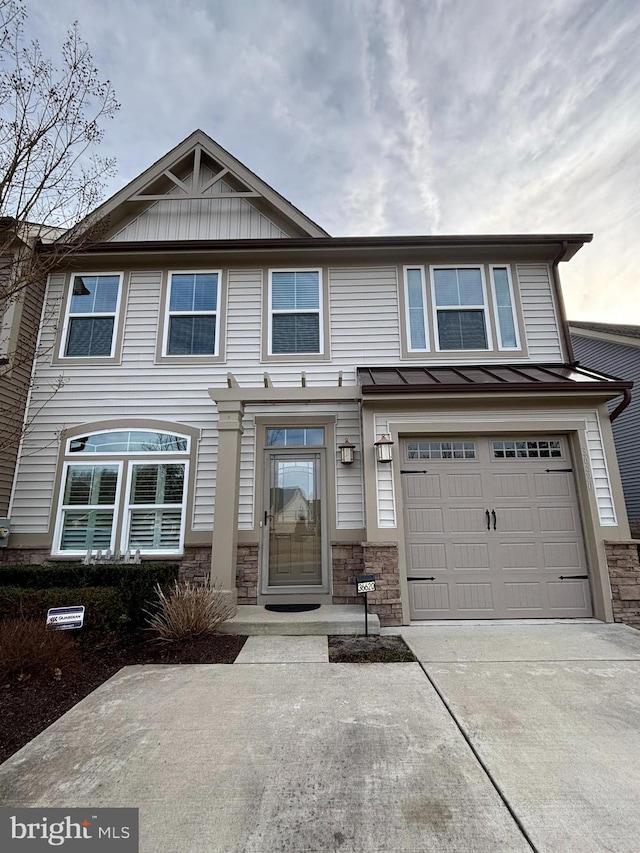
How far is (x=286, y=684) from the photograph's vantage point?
137 inches

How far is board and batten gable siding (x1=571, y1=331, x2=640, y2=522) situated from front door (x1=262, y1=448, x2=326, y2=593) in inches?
352

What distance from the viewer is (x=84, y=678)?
368 centimetres

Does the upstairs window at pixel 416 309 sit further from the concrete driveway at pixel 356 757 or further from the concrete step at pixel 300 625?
the concrete driveway at pixel 356 757

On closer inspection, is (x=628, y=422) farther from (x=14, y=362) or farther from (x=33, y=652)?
(x=14, y=362)

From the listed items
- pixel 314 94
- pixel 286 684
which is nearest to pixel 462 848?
pixel 286 684

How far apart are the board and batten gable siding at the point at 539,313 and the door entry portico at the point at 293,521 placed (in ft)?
14.0

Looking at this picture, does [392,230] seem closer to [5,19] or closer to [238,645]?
[5,19]

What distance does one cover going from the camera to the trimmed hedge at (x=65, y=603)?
14.4 feet

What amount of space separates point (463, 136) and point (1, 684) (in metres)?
11.5

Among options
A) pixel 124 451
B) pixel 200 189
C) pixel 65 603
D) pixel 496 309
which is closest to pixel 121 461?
pixel 124 451

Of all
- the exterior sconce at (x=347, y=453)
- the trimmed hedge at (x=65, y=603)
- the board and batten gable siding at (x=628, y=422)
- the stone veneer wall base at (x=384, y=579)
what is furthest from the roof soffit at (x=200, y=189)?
the board and batten gable siding at (x=628, y=422)

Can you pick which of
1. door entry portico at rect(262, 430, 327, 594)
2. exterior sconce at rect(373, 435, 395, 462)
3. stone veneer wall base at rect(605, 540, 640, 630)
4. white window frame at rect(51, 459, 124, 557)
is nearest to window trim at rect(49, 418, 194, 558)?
white window frame at rect(51, 459, 124, 557)

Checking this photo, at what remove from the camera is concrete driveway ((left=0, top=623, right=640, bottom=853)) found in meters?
1.87

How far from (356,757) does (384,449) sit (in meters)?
3.58
